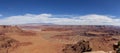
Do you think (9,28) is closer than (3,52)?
No

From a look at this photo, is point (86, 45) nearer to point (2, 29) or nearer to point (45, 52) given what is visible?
point (45, 52)

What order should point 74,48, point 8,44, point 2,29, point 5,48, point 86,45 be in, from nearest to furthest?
point 86,45, point 74,48, point 5,48, point 8,44, point 2,29

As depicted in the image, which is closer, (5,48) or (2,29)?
(5,48)

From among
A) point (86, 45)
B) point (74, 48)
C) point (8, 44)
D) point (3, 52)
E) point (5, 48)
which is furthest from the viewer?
point (8, 44)

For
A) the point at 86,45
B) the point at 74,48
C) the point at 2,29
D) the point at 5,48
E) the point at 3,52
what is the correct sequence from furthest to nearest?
the point at 2,29 → the point at 5,48 → the point at 3,52 → the point at 74,48 → the point at 86,45

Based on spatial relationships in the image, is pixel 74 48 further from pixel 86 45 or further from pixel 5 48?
pixel 5 48

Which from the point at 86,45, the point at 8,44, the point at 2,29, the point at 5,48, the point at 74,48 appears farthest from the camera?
the point at 2,29

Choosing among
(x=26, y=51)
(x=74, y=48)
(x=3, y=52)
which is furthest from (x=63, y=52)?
(x=3, y=52)

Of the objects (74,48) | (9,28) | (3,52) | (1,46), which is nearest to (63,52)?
(74,48)
